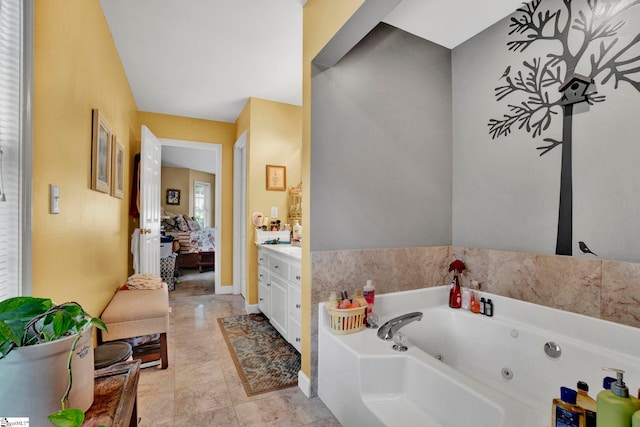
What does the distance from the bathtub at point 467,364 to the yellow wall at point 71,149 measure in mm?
1447

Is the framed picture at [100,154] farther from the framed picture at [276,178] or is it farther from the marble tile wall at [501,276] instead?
the framed picture at [276,178]

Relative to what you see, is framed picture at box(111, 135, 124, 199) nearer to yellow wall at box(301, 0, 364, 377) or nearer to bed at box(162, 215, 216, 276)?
yellow wall at box(301, 0, 364, 377)

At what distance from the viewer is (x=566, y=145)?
Result: 1.73m

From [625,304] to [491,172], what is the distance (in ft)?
3.43

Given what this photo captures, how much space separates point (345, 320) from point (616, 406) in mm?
1166

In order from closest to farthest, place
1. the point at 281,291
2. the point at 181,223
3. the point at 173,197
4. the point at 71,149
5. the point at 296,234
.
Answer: the point at 71,149 < the point at 281,291 < the point at 296,234 < the point at 181,223 < the point at 173,197

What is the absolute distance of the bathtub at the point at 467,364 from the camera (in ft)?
3.93

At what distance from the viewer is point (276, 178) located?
3.87 metres

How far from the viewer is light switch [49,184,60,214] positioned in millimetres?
1352

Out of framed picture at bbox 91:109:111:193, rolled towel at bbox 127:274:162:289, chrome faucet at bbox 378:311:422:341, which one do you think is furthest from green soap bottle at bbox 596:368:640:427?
rolled towel at bbox 127:274:162:289

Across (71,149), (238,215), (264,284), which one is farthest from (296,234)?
(71,149)

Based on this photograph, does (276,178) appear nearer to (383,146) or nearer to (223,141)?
(223,141)

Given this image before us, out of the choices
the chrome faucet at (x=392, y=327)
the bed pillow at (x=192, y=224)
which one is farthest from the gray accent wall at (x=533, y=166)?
the bed pillow at (x=192, y=224)

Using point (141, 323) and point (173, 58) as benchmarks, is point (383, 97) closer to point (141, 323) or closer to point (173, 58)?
point (173, 58)
